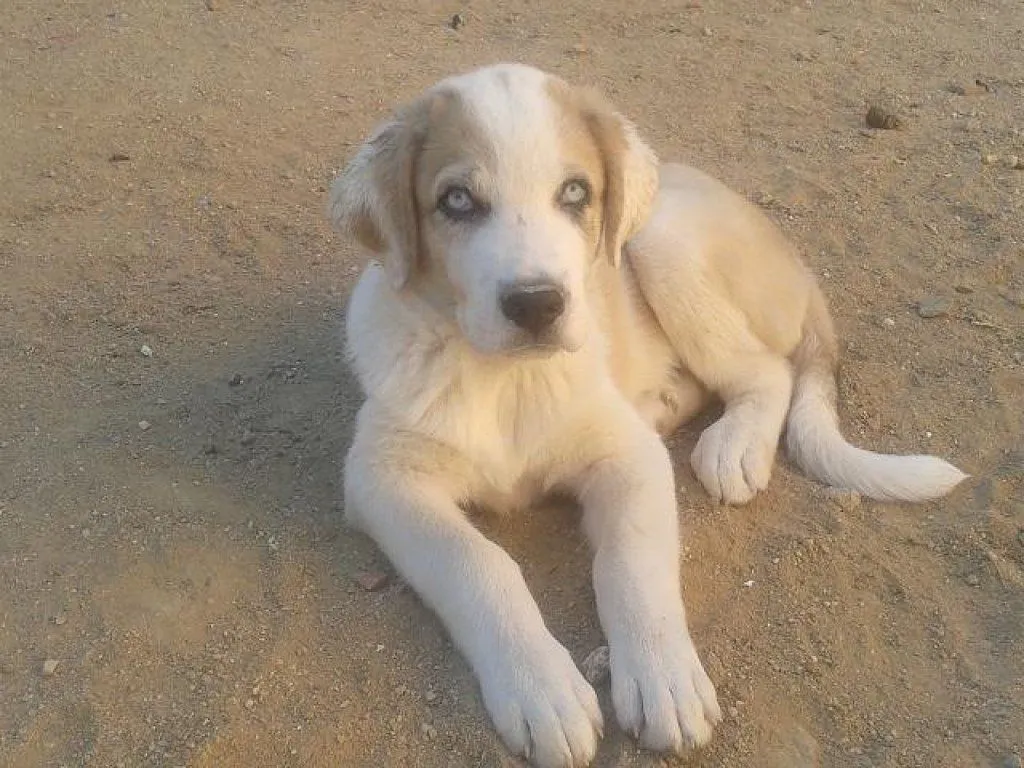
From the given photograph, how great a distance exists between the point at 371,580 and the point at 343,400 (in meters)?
1.15

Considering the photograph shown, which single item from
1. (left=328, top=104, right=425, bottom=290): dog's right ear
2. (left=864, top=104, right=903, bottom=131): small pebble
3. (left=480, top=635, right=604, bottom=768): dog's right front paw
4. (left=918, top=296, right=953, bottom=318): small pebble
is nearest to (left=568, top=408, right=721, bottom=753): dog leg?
(left=480, top=635, right=604, bottom=768): dog's right front paw

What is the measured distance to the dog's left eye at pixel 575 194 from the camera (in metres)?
3.19

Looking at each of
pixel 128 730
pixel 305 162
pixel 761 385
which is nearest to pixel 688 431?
pixel 761 385

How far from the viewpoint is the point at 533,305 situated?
113 inches

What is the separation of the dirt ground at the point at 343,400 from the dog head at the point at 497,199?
35.6 inches

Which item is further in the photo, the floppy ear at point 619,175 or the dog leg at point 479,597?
the floppy ear at point 619,175

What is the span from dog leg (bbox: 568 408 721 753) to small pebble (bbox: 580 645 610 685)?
62 mm

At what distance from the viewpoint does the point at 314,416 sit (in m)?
4.24

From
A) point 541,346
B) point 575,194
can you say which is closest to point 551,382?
point 541,346

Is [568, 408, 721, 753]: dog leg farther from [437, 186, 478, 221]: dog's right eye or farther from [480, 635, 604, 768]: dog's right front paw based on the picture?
[437, 186, 478, 221]: dog's right eye

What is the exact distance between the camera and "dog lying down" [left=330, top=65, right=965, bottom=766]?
2861 mm

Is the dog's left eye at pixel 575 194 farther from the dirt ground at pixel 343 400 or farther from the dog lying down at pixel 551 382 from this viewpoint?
the dirt ground at pixel 343 400

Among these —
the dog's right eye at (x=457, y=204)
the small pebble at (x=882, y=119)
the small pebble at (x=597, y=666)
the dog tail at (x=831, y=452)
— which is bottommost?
the small pebble at (x=597, y=666)

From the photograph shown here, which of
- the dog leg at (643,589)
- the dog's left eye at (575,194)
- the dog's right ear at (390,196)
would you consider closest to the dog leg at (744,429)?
the dog leg at (643,589)
